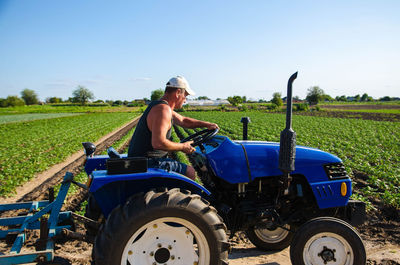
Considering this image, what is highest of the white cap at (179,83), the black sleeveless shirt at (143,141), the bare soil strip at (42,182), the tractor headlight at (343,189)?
the white cap at (179,83)

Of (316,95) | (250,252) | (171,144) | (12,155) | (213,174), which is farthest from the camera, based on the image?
(316,95)

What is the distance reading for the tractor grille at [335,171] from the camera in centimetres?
298

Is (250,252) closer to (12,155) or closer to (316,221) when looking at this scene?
(316,221)

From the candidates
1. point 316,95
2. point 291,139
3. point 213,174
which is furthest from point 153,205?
point 316,95

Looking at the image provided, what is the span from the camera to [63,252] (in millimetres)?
3578

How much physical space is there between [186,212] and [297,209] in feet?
4.89

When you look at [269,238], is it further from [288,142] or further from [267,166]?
[288,142]

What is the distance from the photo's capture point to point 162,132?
2.58m

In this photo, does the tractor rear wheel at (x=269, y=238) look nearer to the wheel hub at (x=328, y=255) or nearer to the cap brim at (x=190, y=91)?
the wheel hub at (x=328, y=255)

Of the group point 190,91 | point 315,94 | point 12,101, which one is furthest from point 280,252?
point 315,94

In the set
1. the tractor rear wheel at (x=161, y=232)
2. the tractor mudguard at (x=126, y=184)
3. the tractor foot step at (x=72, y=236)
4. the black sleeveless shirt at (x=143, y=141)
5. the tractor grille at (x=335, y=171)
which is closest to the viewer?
the tractor rear wheel at (x=161, y=232)

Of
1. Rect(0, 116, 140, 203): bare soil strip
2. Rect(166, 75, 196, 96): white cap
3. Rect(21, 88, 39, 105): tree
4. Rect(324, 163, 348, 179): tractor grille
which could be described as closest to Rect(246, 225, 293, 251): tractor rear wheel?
Rect(324, 163, 348, 179): tractor grille

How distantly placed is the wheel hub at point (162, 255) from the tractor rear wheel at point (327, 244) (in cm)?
125

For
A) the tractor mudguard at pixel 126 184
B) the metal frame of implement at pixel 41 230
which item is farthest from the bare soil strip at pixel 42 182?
the tractor mudguard at pixel 126 184
